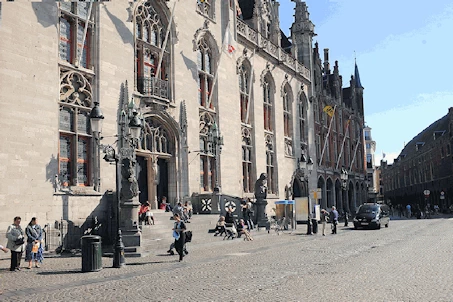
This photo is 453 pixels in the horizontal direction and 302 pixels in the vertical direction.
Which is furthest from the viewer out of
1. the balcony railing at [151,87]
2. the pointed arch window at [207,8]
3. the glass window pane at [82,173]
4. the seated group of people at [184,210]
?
the pointed arch window at [207,8]

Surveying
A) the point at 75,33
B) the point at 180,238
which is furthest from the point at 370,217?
the point at 75,33

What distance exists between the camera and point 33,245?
538 inches

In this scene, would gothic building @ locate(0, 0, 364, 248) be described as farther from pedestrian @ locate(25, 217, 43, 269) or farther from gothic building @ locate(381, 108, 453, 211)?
gothic building @ locate(381, 108, 453, 211)

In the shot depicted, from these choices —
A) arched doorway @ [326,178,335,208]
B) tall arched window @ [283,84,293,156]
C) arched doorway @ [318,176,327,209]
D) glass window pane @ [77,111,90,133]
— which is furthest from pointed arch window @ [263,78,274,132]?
glass window pane @ [77,111,90,133]

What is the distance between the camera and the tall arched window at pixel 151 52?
23.4 meters

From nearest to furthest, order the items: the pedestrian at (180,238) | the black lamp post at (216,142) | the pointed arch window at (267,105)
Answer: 1. the pedestrian at (180,238)
2. the black lamp post at (216,142)
3. the pointed arch window at (267,105)

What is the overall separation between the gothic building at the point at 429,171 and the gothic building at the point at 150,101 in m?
26.4

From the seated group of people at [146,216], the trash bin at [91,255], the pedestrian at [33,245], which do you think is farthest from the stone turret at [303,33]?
the trash bin at [91,255]

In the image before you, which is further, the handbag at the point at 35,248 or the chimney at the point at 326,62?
the chimney at the point at 326,62

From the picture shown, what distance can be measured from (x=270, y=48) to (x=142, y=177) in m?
17.5

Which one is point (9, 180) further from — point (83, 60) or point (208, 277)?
point (208, 277)

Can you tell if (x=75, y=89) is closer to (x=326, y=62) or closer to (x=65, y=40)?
(x=65, y=40)

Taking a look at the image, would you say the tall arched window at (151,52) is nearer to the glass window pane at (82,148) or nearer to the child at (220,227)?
the glass window pane at (82,148)

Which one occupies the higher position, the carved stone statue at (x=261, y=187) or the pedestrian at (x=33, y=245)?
the carved stone statue at (x=261, y=187)
